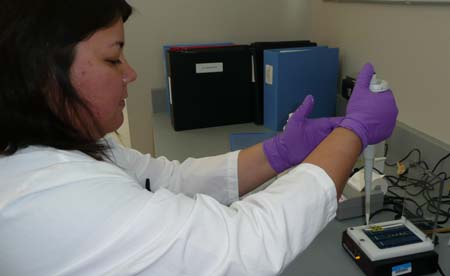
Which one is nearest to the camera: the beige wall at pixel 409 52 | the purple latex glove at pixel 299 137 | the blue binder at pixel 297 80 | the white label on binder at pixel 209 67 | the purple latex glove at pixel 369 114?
the purple latex glove at pixel 369 114

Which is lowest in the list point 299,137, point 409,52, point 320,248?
point 320,248

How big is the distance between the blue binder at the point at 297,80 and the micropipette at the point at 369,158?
0.58m

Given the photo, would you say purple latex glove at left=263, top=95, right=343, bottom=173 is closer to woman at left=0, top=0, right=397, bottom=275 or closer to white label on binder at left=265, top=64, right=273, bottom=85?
woman at left=0, top=0, right=397, bottom=275

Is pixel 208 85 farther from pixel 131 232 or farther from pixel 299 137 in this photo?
pixel 131 232

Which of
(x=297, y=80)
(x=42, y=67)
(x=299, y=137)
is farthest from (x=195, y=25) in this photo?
(x=42, y=67)

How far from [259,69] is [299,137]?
0.76 m

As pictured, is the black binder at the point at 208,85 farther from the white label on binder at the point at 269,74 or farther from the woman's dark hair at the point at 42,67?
the woman's dark hair at the point at 42,67

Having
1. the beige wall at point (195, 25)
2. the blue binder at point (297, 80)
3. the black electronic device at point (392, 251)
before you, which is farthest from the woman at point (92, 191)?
the beige wall at point (195, 25)

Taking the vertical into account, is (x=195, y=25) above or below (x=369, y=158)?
above

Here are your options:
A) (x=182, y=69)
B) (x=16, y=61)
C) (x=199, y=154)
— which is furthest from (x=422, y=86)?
(x=16, y=61)

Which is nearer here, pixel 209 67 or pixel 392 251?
pixel 392 251

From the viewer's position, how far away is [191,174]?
3.35 ft

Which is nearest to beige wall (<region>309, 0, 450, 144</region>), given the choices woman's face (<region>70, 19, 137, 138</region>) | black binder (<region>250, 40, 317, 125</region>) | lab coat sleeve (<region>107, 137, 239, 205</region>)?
black binder (<region>250, 40, 317, 125</region>)

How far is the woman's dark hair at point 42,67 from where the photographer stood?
58 centimetres
